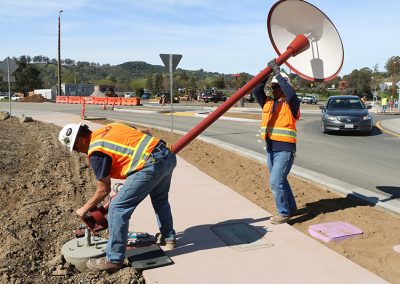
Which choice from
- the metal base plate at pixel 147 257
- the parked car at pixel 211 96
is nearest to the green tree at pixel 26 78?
the parked car at pixel 211 96

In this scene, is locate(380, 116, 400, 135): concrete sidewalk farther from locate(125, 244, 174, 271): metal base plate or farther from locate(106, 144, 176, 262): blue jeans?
locate(106, 144, 176, 262): blue jeans

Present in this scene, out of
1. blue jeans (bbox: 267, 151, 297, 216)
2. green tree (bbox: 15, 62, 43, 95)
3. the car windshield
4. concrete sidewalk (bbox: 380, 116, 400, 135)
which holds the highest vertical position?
green tree (bbox: 15, 62, 43, 95)

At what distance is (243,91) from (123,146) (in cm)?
166

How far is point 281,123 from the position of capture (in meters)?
4.98

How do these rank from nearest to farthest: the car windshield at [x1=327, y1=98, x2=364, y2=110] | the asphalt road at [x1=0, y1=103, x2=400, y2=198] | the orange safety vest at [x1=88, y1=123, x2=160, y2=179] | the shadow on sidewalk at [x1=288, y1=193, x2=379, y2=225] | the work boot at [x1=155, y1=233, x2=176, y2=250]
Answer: the orange safety vest at [x1=88, y1=123, x2=160, y2=179], the work boot at [x1=155, y1=233, x2=176, y2=250], the shadow on sidewalk at [x1=288, y1=193, x2=379, y2=225], the asphalt road at [x1=0, y1=103, x2=400, y2=198], the car windshield at [x1=327, y1=98, x2=364, y2=110]

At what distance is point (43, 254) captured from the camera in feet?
14.3

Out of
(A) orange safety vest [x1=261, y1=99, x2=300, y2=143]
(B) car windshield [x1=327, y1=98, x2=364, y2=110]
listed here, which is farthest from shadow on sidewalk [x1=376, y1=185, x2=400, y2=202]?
(B) car windshield [x1=327, y1=98, x2=364, y2=110]

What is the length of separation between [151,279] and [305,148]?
9244 millimetres

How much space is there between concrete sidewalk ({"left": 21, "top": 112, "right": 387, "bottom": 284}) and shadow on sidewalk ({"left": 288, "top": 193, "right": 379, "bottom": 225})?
0.43 m

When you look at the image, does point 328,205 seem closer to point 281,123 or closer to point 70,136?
point 281,123

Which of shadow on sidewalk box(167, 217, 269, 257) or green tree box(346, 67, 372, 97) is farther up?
green tree box(346, 67, 372, 97)

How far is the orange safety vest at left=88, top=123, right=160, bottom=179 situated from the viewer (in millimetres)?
3613

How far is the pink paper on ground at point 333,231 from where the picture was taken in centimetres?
459

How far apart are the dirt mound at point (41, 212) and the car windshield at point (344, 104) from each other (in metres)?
11.0
